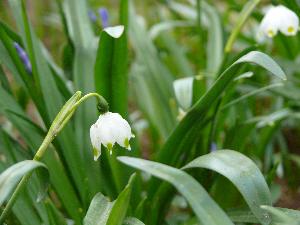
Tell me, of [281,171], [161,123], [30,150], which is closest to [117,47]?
[30,150]

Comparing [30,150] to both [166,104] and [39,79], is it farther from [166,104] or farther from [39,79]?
[166,104]

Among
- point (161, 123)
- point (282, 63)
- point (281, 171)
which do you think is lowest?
point (281, 171)

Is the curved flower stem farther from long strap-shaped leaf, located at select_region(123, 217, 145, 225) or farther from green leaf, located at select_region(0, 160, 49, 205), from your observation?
long strap-shaped leaf, located at select_region(123, 217, 145, 225)

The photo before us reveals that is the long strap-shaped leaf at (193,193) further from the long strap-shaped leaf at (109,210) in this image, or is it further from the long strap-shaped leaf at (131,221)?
the long strap-shaped leaf at (131,221)

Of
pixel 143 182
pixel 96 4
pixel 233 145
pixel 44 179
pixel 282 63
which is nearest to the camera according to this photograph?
pixel 44 179

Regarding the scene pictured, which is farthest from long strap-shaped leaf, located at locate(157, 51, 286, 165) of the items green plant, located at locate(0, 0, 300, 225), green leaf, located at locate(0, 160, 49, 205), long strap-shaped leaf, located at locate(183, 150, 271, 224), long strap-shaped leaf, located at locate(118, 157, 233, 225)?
green leaf, located at locate(0, 160, 49, 205)

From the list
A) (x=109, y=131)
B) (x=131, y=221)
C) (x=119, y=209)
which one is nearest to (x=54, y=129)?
(x=109, y=131)
